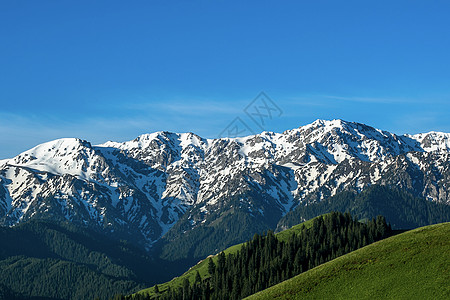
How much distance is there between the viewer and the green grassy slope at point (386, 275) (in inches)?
4985

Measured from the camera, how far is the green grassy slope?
415ft

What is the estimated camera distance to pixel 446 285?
122375 millimetres

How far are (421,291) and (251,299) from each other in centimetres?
4312

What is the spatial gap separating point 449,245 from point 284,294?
41.5m

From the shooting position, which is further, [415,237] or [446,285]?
[415,237]

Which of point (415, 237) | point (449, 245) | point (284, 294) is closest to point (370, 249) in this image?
point (415, 237)

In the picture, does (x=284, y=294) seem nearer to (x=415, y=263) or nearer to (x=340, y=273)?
(x=340, y=273)

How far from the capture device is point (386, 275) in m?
135

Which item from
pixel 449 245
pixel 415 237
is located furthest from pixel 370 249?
pixel 449 245

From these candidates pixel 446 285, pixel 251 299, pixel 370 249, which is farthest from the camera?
pixel 370 249

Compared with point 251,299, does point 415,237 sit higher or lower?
higher

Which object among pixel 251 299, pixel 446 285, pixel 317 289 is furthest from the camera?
pixel 251 299

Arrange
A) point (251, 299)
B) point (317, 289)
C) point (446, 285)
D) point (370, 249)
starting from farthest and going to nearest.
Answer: point (370, 249) < point (251, 299) < point (317, 289) < point (446, 285)

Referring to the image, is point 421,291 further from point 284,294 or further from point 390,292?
point 284,294
